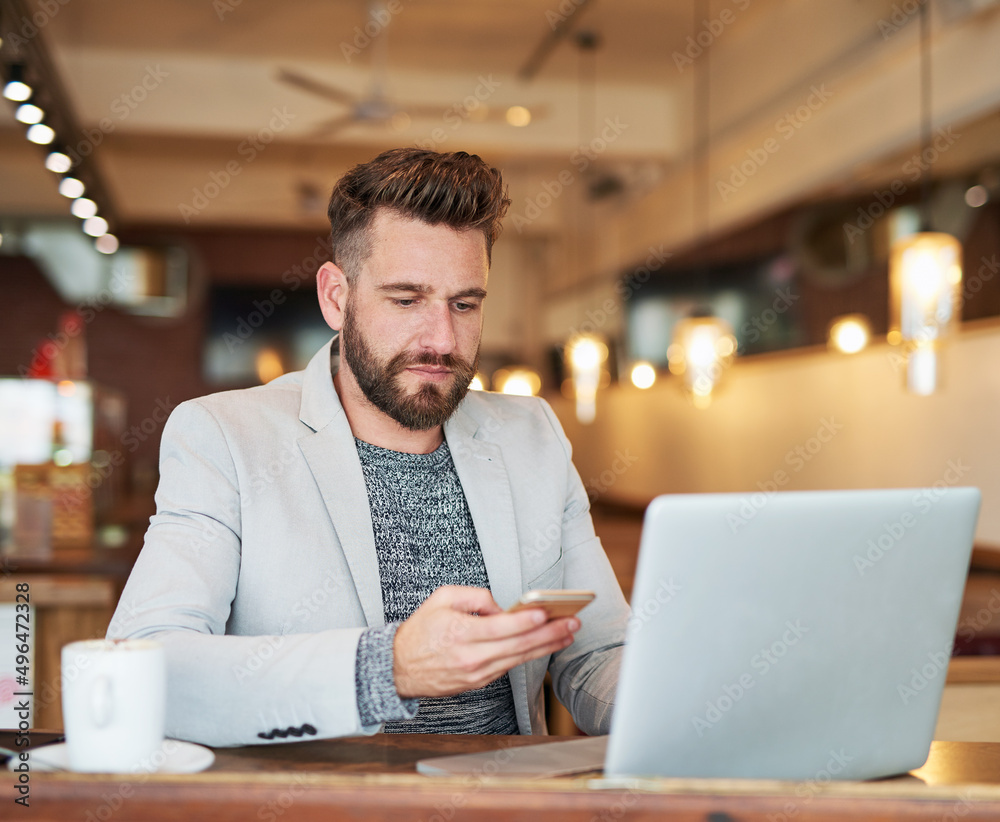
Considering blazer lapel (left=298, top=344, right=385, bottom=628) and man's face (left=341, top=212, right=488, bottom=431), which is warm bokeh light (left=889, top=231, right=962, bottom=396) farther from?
blazer lapel (left=298, top=344, right=385, bottom=628)

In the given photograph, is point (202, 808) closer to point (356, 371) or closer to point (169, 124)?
point (356, 371)

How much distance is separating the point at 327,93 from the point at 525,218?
4558 millimetres

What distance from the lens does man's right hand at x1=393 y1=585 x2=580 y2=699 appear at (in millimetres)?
999

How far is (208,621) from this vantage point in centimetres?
125

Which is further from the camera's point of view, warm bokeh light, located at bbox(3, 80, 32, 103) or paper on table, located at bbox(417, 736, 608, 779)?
warm bokeh light, located at bbox(3, 80, 32, 103)

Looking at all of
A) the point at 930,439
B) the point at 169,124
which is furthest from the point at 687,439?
the point at 169,124

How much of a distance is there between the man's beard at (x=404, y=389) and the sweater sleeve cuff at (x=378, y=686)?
503 mm

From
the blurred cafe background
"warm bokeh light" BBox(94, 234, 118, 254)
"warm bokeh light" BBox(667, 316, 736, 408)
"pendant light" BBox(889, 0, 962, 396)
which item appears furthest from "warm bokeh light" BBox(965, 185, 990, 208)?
"warm bokeh light" BBox(94, 234, 118, 254)

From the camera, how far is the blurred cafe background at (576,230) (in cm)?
341

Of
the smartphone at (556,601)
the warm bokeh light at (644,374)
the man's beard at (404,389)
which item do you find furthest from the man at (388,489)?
the warm bokeh light at (644,374)

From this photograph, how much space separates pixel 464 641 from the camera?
3.32ft

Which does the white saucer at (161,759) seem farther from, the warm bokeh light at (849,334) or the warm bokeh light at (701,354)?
the warm bokeh light at (849,334)

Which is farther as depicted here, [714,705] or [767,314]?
[767,314]

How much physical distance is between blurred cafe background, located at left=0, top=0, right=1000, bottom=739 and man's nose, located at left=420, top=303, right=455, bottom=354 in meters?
1.57
